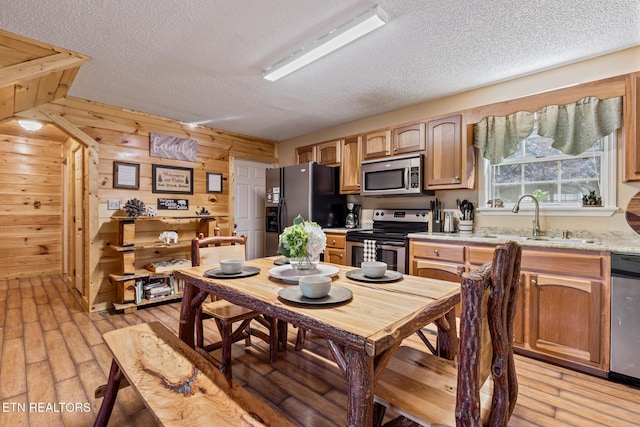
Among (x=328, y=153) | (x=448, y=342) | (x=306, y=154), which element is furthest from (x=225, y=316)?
(x=306, y=154)

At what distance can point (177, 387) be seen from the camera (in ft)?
4.03

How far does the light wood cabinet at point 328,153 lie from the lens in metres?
4.27

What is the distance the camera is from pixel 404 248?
3072 mm

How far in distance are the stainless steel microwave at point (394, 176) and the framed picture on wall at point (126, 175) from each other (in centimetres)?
288

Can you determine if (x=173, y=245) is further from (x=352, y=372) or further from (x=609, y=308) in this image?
(x=609, y=308)

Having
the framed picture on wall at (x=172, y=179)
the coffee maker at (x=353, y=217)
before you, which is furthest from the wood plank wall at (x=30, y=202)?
the coffee maker at (x=353, y=217)

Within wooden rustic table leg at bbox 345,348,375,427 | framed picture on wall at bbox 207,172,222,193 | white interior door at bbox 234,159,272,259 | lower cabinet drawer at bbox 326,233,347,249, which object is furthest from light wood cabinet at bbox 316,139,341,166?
wooden rustic table leg at bbox 345,348,375,427

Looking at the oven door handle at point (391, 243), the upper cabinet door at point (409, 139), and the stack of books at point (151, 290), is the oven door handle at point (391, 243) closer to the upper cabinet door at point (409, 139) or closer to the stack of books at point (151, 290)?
the upper cabinet door at point (409, 139)

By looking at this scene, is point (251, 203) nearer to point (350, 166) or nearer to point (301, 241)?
point (350, 166)

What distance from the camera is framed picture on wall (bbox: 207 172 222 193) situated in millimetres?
4520

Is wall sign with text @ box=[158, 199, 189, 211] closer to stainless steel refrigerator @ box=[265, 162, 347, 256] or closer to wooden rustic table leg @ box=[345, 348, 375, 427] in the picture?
stainless steel refrigerator @ box=[265, 162, 347, 256]

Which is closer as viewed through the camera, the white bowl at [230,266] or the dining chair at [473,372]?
the dining chair at [473,372]

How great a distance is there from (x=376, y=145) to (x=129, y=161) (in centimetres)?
312

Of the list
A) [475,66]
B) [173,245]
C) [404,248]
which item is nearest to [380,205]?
[404,248]
